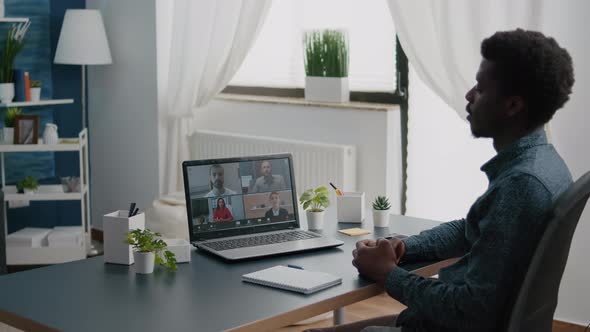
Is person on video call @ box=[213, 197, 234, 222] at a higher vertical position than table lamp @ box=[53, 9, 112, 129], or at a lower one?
lower

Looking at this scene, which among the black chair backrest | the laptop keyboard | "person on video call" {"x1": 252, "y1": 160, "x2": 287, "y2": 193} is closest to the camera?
the black chair backrest

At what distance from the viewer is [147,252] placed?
6.91 ft

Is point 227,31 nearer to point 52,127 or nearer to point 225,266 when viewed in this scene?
point 52,127

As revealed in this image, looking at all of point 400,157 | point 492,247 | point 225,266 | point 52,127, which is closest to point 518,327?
point 492,247

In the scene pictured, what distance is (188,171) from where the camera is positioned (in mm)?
2387

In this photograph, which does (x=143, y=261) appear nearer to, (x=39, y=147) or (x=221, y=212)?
(x=221, y=212)

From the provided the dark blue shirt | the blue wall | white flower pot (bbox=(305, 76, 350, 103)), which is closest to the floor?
white flower pot (bbox=(305, 76, 350, 103))

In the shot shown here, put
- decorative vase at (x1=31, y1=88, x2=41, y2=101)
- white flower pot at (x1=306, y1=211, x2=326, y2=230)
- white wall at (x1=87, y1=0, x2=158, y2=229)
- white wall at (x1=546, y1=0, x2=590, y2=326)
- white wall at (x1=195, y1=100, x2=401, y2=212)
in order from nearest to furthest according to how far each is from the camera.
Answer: white flower pot at (x1=306, y1=211, x2=326, y2=230)
white wall at (x1=546, y1=0, x2=590, y2=326)
white wall at (x1=195, y1=100, x2=401, y2=212)
decorative vase at (x1=31, y1=88, x2=41, y2=101)
white wall at (x1=87, y1=0, x2=158, y2=229)

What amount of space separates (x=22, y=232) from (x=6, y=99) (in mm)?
754

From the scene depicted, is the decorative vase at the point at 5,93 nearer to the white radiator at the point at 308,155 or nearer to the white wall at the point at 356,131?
the white radiator at the point at 308,155

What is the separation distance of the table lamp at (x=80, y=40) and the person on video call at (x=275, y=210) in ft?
8.52

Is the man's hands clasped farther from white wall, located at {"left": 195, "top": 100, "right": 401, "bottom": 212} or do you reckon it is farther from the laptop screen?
white wall, located at {"left": 195, "top": 100, "right": 401, "bottom": 212}

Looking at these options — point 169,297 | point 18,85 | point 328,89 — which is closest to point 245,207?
point 169,297

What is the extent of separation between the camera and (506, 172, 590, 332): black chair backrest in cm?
166
